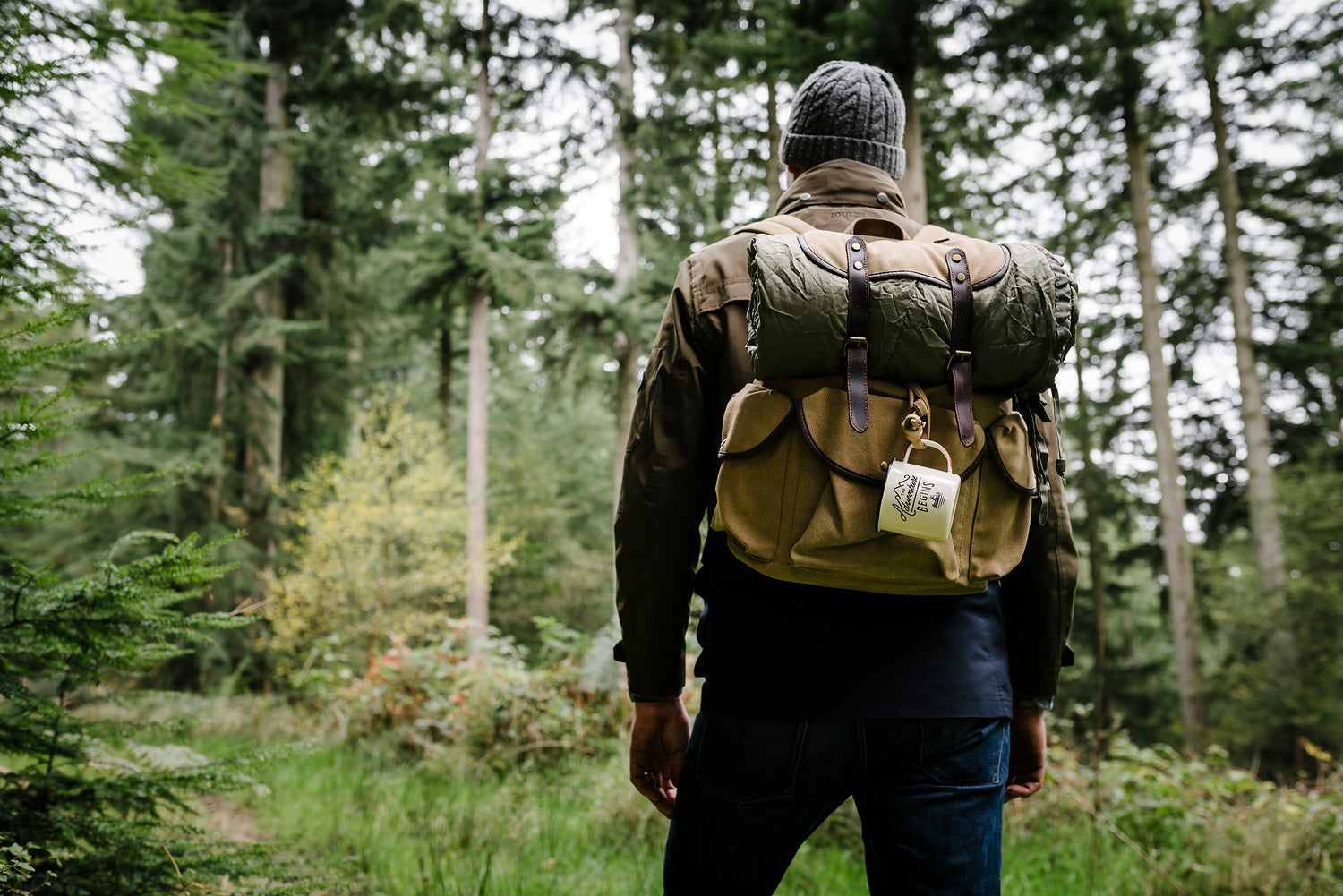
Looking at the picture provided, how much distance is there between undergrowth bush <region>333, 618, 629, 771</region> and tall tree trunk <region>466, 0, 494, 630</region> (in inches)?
190

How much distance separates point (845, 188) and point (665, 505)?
742 millimetres

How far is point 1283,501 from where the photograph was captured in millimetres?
9328

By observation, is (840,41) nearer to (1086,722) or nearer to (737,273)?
(737,273)

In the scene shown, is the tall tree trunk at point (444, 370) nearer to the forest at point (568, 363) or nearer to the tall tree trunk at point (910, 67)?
the forest at point (568, 363)

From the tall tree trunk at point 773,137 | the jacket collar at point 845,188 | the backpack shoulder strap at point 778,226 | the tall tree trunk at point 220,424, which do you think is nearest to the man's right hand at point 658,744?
the backpack shoulder strap at point 778,226

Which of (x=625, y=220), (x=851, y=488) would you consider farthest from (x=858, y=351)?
(x=625, y=220)

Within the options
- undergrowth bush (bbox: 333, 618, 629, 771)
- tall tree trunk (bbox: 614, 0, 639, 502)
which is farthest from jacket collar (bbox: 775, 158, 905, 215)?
tall tree trunk (bbox: 614, 0, 639, 502)

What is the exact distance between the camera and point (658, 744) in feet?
4.44

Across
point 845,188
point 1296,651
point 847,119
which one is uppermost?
point 847,119

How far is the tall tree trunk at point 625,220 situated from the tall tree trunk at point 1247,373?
8462 mm

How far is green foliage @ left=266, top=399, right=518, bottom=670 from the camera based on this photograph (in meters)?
9.71

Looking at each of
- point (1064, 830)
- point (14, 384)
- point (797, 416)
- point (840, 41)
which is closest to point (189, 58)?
point (14, 384)

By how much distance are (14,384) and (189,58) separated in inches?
63.0

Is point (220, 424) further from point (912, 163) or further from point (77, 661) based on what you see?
point (912, 163)
